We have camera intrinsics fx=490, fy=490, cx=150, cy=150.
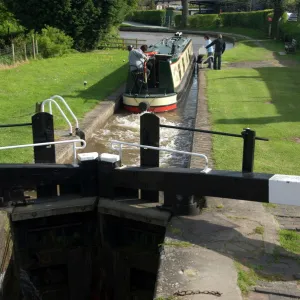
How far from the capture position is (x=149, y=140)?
5730mm

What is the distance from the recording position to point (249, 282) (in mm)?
4340

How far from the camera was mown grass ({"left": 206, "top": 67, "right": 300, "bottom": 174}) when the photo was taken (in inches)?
309

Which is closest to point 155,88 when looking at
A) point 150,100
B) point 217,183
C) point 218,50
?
point 150,100

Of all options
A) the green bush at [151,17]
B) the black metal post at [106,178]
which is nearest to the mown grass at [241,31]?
the green bush at [151,17]

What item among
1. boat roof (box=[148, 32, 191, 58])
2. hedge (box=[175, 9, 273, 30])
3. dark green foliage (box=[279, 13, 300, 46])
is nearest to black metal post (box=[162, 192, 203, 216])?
boat roof (box=[148, 32, 191, 58])

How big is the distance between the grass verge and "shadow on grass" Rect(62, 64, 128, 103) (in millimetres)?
8534

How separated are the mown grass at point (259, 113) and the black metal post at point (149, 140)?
1.66 meters

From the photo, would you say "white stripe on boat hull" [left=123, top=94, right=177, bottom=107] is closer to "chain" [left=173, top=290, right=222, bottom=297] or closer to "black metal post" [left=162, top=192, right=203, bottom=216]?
"black metal post" [left=162, top=192, right=203, bottom=216]

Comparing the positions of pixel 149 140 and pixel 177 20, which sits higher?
pixel 177 20

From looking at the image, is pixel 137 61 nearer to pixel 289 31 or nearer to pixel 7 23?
pixel 7 23

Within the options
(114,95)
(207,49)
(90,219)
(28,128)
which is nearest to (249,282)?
(90,219)

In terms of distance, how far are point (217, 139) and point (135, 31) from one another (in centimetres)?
4597

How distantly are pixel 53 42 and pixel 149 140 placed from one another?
20339 millimetres

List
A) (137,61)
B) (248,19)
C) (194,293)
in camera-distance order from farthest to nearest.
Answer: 1. (248,19)
2. (137,61)
3. (194,293)
